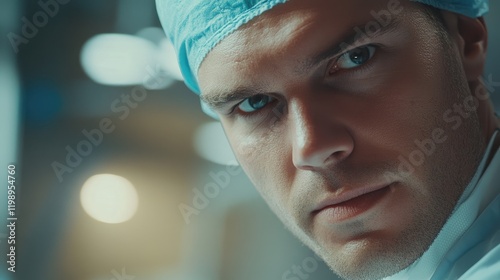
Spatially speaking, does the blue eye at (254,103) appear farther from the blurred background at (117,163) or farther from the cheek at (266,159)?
the blurred background at (117,163)

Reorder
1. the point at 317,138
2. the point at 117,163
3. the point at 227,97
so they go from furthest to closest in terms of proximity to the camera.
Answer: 1. the point at 117,163
2. the point at 227,97
3. the point at 317,138

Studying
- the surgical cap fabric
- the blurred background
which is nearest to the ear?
the surgical cap fabric

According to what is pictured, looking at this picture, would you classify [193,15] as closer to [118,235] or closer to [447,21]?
[447,21]

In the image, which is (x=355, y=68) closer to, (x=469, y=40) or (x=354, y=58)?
(x=354, y=58)

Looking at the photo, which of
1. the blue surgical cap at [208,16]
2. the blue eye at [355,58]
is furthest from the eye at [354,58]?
the blue surgical cap at [208,16]

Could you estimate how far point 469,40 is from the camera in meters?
0.90

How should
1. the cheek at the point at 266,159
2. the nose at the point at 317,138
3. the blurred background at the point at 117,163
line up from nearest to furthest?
the nose at the point at 317,138, the cheek at the point at 266,159, the blurred background at the point at 117,163

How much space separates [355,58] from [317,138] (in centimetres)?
15

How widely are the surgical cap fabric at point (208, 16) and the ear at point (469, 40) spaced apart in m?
0.02

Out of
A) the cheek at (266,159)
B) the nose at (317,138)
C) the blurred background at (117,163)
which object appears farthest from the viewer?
the blurred background at (117,163)

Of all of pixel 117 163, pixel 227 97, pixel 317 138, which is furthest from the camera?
pixel 117 163

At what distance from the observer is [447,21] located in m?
0.86

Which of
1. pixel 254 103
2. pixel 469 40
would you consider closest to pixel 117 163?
pixel 254 103

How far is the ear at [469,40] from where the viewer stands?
2.87 ft
